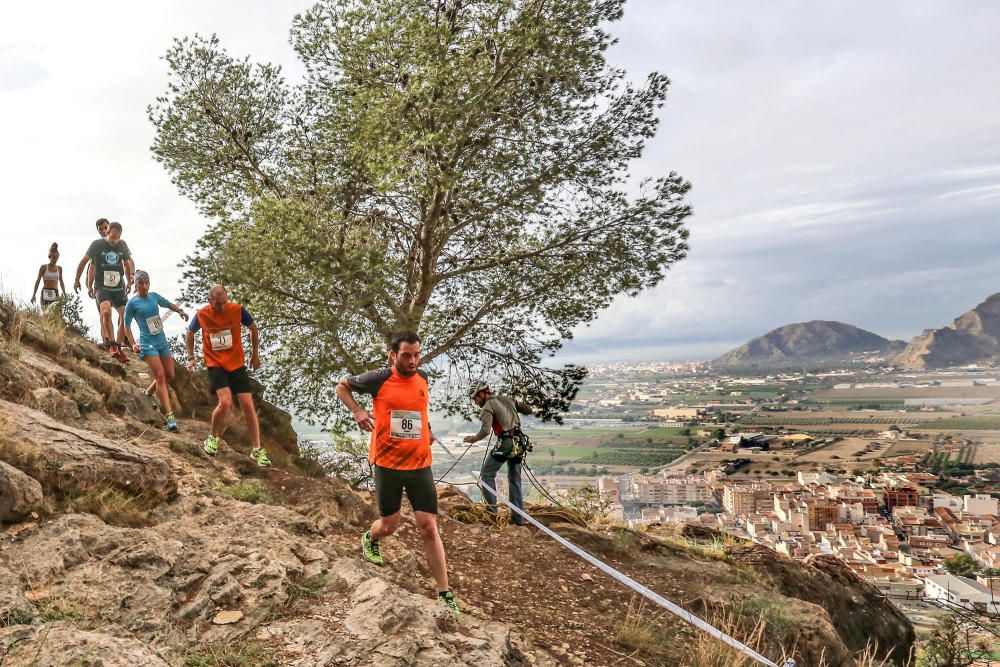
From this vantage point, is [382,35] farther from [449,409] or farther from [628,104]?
[449,409]

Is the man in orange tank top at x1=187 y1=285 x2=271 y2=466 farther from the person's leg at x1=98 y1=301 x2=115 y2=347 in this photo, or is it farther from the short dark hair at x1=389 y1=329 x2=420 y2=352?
the person's leg at x1=98 y1=301 x2=115 y2=347

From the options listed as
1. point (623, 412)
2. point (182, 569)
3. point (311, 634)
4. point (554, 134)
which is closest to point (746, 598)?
point (311, 634)

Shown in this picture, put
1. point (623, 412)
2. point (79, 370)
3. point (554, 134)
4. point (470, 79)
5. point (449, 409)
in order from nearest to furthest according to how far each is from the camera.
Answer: point (79, 370)
point (470, 79)
point (554, 134)
point (449, 409)
point (623, 412)

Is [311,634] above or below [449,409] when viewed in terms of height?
below

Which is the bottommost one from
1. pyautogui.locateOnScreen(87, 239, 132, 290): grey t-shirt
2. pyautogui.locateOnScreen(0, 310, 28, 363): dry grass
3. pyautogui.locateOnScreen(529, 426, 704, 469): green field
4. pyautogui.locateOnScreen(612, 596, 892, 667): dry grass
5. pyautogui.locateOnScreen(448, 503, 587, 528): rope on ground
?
pyautogui.locateOnScreen(529, 426, 704, 469): green field

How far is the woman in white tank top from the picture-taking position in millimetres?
11398

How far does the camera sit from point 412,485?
490 cm

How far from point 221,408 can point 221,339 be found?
3.04 ft

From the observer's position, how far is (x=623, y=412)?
55156 mm

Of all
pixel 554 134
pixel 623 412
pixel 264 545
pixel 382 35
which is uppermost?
pixel 382 35

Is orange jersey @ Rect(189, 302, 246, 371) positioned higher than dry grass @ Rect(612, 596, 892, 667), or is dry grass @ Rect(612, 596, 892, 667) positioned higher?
orange jersey @ Rect(189, 302, 246, 371)

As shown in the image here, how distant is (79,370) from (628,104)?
1008 cm

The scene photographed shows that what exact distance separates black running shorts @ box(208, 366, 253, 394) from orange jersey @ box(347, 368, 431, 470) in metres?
3.07

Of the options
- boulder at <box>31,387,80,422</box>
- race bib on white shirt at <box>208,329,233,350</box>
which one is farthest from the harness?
boulder at <box>31,387,80,422</box>
